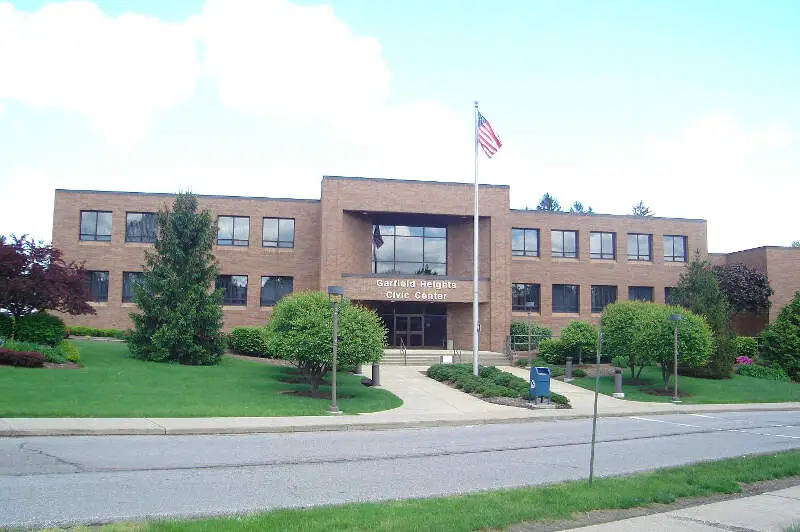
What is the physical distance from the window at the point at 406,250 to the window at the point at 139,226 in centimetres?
1276

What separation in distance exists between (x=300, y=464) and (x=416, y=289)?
27.7m

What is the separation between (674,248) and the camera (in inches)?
1816

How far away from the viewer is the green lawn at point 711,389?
88.6 feet

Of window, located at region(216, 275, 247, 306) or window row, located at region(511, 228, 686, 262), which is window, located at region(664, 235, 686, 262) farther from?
window, located at region(216, 275, 247, 306)

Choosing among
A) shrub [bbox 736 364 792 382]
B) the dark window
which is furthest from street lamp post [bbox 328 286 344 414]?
shrub [bbox 736 364 792 382]

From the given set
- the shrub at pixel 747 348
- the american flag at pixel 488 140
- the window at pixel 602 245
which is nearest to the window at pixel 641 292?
the window at pixel 602 245

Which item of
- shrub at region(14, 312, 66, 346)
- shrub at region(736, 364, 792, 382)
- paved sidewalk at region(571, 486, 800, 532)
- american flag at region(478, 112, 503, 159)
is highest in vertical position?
american flag at region(478, 112, 503, 159)

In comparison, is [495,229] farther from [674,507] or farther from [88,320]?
[674,507]

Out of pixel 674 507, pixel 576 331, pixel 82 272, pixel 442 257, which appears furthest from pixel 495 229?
pixel 674 507

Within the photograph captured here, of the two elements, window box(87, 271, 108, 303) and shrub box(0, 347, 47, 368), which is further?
window box(87, 271, 108, 303)

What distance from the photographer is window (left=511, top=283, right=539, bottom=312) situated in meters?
43.7

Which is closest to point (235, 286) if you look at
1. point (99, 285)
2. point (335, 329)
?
point (99, 285)

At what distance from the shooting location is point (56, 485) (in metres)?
8.97

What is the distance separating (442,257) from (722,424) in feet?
80.4
